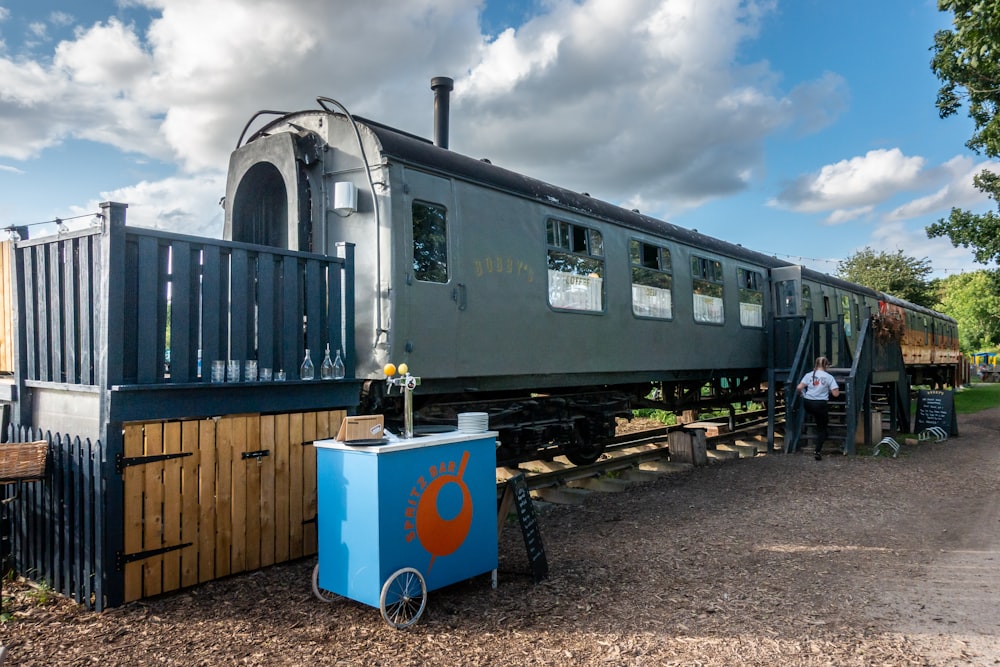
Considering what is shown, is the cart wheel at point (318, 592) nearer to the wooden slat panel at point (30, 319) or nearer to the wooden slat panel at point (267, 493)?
the wooden slat panel at point (267, 493)

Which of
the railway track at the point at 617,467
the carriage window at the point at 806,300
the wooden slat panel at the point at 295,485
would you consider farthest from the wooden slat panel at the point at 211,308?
the carriage window at the point at 806,300

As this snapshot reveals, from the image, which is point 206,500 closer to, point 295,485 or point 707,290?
point 295,485

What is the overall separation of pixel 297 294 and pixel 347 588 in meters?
2.15

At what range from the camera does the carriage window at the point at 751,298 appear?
12523 mm

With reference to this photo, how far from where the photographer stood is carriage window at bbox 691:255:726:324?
10945mm

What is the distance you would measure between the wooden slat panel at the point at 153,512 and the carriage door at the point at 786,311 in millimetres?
11629

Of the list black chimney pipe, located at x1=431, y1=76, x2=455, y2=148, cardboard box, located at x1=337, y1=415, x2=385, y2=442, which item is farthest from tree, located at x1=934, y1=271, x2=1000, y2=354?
cardboard box, located at x1=337, y1=415, x2=385, y2=442

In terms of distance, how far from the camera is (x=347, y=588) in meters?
4.16

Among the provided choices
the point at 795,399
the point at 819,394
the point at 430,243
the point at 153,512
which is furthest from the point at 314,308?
the point at 795,399

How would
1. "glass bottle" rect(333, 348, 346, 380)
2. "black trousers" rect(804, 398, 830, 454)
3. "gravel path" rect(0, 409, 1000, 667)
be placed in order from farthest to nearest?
"black trousers" rect(804, 398, 830, 454) < "glass bottle" rect(333, 348, 346, 380) < "gravel path" rect(0, 409, 1000, 667)

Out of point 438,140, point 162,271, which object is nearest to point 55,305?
point 162,271

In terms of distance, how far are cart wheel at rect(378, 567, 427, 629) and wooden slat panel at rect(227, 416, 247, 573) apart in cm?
124

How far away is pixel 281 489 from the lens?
5.04m

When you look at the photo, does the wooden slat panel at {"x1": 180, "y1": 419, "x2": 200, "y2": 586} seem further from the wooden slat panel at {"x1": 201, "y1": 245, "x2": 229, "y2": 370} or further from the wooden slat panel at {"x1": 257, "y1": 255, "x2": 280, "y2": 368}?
the wooden slat panel at {"x1": 257, "y1": 255, "x2": 280, "y2": 368}
